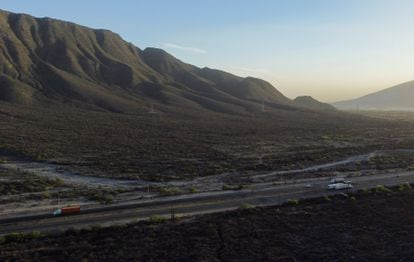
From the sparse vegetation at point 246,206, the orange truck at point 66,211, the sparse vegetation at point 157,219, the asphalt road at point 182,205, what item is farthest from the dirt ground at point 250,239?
the orange truck at point 66,211

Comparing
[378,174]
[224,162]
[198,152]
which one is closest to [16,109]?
[198,152]

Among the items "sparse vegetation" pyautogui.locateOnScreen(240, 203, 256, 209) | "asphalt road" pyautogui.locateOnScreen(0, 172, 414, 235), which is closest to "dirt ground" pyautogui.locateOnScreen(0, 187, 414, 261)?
"sparse vegetation" pyautogui.locateOnScreen(240, 203, 256, 209)

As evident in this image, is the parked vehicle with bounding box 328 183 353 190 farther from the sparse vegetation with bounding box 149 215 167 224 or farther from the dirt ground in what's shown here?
the sparse vegetation with bounding box 149 215 167 224

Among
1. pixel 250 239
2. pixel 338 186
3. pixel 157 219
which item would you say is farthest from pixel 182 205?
pixel 338 186

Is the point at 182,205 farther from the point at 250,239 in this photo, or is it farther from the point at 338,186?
the point at 338,186

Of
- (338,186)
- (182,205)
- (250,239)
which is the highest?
→ (182,205)

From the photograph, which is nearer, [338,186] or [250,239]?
[250,239]

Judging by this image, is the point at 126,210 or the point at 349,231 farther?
the point at 126,210

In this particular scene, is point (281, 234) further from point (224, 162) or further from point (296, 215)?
point (224, 162)
